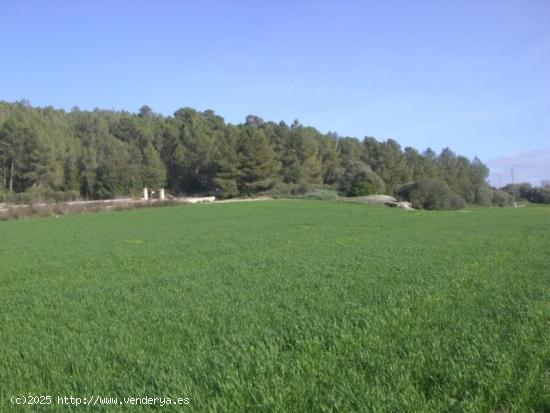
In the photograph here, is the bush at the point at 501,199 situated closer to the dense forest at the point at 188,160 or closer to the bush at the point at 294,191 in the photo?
the dense forest at the point at 188,160

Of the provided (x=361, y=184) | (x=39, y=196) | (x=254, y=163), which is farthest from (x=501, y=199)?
(x=39, y=196)

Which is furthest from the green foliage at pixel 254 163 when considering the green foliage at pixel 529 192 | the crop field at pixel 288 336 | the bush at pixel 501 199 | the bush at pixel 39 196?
the green foliage at pixel 529 192

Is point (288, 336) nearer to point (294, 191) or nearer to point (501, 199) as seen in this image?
point (294, 191)

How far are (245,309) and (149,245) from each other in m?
15.9

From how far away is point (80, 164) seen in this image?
9812 centimetres

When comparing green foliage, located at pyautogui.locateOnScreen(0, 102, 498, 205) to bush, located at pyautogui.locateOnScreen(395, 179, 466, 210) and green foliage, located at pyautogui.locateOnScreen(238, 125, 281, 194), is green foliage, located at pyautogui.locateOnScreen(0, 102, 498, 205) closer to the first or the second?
green foliage, located at pyautogui.locateOnScreen(238, 125, 281, 194)

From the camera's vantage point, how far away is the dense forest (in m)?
90.5

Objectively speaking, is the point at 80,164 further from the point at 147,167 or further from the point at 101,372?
the point at 101,372

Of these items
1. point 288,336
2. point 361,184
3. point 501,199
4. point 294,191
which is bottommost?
point 501,199

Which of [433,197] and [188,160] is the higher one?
[188,160]

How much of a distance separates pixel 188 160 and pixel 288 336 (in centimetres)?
10274

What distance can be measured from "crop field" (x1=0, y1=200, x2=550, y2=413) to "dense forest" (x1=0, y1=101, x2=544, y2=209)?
249ft

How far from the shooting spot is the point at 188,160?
10744 centimetres

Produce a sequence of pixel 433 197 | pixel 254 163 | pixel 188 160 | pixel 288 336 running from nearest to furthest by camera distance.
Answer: pixel 288 336
pixel 433 197
pixel 254 163
pixel 188 160
